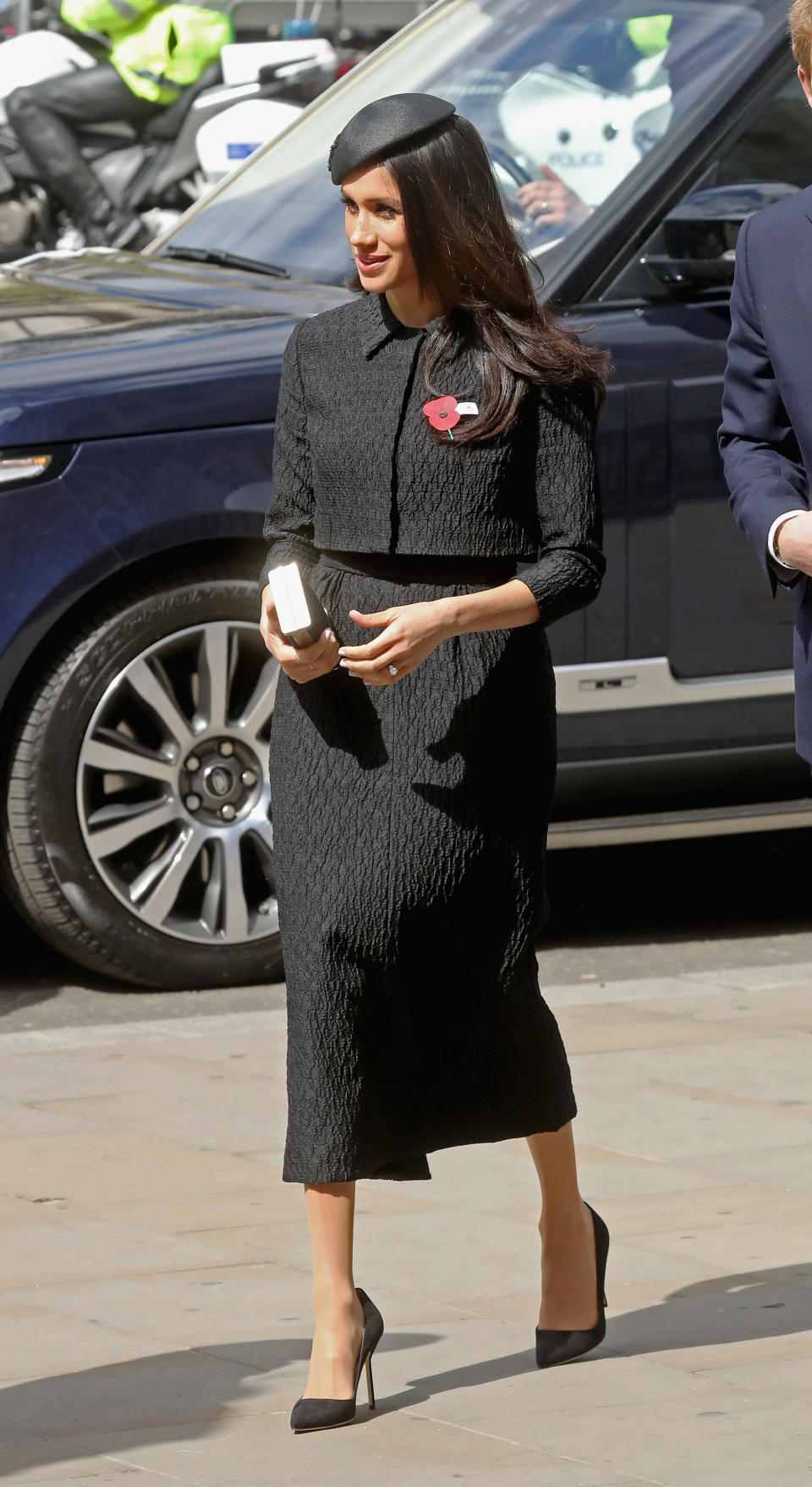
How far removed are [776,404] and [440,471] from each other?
465 millimetres

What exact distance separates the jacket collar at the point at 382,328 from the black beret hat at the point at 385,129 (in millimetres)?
195

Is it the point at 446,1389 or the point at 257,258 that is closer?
the point at 446,1389

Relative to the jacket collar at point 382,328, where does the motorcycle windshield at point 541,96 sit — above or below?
below

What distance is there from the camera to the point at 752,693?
→ 6.23 meters

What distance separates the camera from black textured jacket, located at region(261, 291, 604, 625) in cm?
355

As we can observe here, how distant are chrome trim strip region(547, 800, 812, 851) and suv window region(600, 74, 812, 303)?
122 centimetres

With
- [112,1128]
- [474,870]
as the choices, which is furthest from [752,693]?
[474,870]

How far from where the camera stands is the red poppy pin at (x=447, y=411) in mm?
3535

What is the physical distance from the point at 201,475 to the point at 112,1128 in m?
1.55

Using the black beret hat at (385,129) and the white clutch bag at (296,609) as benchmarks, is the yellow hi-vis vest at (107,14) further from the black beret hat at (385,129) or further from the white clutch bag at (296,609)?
the white clutch bag at (296,609)

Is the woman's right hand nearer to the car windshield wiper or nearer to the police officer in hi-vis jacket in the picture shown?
the car windshield wiper

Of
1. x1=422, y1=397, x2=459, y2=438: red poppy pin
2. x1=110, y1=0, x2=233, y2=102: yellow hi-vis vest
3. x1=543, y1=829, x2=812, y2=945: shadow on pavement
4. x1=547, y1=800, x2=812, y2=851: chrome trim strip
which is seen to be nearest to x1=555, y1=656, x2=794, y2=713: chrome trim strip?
x1=547, y1=800, x2=812, y2=851: chrome trim strip

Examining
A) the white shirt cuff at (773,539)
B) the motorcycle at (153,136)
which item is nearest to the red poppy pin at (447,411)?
the white shirt cuff at (773,539)

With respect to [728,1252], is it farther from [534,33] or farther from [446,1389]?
[534,33]
